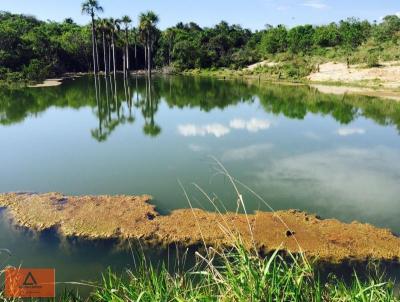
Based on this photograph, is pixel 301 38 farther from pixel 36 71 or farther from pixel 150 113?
pixel 150 113

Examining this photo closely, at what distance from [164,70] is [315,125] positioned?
148 feet

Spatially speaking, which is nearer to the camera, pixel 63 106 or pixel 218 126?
pixel 218 126

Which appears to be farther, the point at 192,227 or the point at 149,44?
Answer: the point at 149,44

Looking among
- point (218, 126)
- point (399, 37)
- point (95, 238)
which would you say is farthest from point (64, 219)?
point (399, 37)

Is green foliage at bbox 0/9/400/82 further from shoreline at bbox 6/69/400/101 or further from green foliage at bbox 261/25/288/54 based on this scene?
shoreline at bbox 6/69/400/101

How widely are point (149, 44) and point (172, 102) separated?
1177 inches

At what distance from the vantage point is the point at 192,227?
10.3 meters

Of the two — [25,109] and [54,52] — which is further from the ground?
[54,52]

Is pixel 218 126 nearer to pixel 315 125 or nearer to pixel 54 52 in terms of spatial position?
pixel 315 125

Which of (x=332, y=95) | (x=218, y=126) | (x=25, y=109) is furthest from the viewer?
(x=332, y=95)

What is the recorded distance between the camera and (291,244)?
9.60 metres

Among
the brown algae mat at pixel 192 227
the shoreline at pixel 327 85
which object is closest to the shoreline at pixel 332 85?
the shoreline at pixel 327 85

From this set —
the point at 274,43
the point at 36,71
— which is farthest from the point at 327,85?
the point at 36,71

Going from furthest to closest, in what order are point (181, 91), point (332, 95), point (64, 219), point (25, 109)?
1. point (181, 91)
2. point (332, 95)
3. point (25, 109)
4. point (64, 219)
